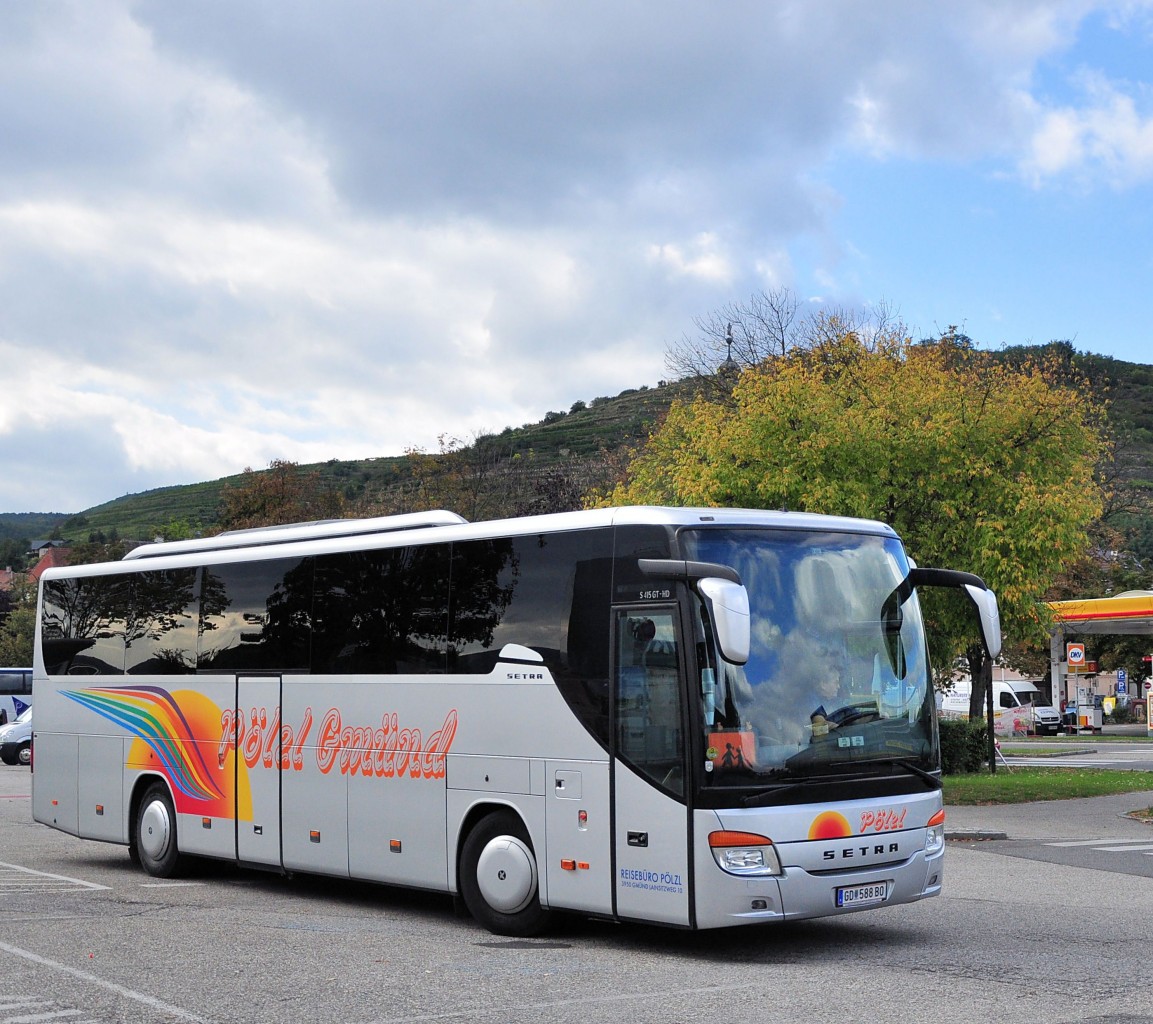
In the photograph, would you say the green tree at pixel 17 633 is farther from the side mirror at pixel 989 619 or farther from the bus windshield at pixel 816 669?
the side mirror at pixel 989 619

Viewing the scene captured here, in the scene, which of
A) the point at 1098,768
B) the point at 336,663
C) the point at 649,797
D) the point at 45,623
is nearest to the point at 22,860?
the point at 45,623

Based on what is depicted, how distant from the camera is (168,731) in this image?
14875 mm

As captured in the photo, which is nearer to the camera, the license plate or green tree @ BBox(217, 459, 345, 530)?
the license plate

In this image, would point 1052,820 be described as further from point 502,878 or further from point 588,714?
point 588,714

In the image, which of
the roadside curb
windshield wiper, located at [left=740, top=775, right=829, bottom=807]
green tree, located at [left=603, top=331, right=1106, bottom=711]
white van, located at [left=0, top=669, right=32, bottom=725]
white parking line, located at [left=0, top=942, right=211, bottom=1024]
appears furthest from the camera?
white van, located at [left=0, top=669, right=32, bottom=725]

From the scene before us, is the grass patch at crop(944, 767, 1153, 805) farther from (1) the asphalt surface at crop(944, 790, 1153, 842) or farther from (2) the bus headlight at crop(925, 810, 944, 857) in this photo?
(2) the bus headlight at crop(925, 810, 944, 857)

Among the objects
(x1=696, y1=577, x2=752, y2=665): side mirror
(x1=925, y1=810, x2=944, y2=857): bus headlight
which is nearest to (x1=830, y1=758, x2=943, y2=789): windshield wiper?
(x1=925, y1=810, x2=944, y2=857): bus headlight

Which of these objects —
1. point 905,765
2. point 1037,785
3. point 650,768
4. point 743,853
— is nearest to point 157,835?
point 650,768

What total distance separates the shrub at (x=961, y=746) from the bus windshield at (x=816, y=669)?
66.7 feet

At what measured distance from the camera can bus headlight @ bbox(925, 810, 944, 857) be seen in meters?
10.3

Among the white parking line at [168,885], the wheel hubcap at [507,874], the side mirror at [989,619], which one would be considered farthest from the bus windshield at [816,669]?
the white parking line at [168,885]

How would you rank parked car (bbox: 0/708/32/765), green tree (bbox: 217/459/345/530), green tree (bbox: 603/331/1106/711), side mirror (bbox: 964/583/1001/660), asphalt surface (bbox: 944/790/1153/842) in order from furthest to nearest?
green tree (bbox: 217/459/345/530)
parked car (bbox: 0/708/32/765)
green tree (bbox: 603/331/1106/711)
asphalt surface (bbox: 944/790/1153/842)
side mirror (bbox: 964/583/1001/660)

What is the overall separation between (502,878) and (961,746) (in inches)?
851

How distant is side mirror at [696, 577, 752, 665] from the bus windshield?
820mm
